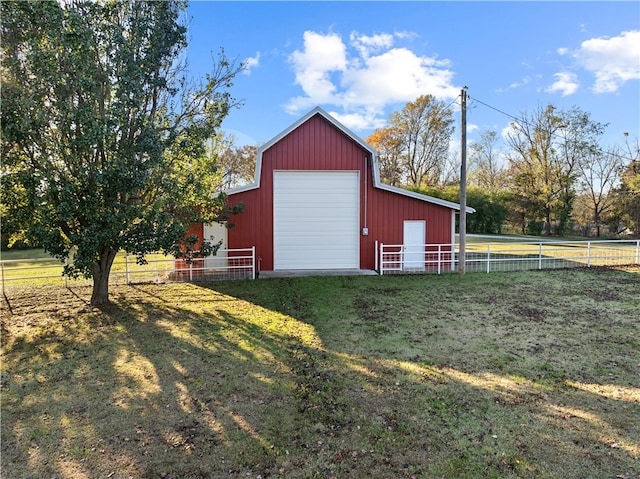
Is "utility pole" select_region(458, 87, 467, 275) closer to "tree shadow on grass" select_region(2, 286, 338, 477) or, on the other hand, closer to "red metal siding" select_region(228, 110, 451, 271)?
"red metal siding" select_region(228, 110, 451, 271)

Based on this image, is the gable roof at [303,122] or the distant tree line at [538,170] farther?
the distant tree line at [538,170]

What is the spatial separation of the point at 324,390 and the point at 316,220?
909 centimetres

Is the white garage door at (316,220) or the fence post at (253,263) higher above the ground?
the white garage door at (316,220)

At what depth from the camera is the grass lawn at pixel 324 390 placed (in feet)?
9.53

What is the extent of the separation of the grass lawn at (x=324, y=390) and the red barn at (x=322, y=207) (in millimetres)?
4866

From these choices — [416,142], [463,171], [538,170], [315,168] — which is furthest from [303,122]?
[538,170]

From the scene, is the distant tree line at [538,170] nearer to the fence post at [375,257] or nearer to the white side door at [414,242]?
the white side door at [414,242]

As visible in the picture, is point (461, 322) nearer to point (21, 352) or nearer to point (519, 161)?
point (21, 352)

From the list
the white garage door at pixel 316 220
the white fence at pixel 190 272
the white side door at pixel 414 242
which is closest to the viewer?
the white fence at pixel 190 272

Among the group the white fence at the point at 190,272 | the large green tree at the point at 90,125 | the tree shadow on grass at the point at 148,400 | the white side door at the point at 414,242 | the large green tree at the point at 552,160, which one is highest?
the large green tree at the point at 552,160

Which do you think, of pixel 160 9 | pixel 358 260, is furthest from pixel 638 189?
pixel 160 9

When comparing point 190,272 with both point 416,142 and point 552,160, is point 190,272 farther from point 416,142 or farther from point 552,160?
point 552,160

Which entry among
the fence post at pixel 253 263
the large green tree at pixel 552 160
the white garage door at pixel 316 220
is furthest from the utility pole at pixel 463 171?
the large green tree at pixel 552 160

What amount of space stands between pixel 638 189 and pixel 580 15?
87.7 ft
